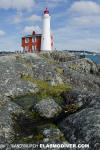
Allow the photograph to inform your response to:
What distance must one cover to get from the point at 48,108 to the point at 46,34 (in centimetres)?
4067

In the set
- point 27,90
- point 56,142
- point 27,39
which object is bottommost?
point 56,142

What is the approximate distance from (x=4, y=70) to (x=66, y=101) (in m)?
7.21

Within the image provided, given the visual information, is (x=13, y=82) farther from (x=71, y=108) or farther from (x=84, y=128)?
(x=84, y=128)

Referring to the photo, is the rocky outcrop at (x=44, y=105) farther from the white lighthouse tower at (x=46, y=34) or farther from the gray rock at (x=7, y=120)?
the white lighthouse tower at (x=46, y=34)

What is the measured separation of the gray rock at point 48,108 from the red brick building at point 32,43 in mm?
41607

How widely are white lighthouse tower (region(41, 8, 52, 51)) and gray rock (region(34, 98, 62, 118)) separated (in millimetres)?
39627

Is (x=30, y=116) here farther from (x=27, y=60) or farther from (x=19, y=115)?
(x=27, y=60)

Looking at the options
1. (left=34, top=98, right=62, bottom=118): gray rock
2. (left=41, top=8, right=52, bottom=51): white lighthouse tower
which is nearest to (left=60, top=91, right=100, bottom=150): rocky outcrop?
(left=34, top=98, right=62, bottom=118): gray rock

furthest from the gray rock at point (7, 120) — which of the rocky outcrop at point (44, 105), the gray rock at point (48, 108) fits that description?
the gray rock at point (48, 108)

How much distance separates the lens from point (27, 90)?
14.8 metres

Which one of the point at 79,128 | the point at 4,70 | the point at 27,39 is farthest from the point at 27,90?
the point at 27,39

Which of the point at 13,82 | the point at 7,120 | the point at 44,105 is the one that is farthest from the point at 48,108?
the point at 13,82

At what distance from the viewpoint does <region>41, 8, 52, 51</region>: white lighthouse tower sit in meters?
→ 49.1

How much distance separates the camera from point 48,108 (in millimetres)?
11305
